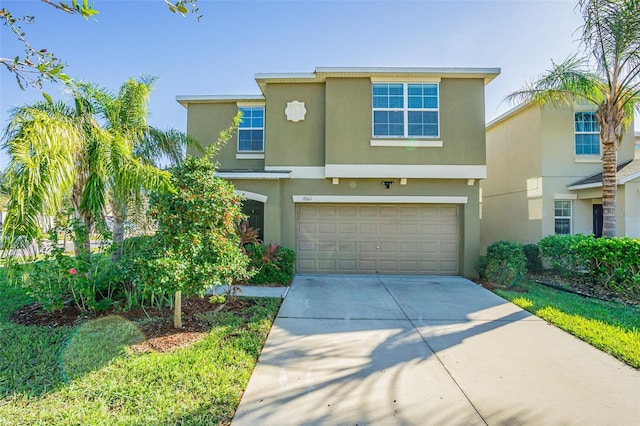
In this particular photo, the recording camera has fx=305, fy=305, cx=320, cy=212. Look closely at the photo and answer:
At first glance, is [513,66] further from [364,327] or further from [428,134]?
[364,327]

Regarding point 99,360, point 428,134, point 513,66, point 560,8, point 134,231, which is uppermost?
point 560,8

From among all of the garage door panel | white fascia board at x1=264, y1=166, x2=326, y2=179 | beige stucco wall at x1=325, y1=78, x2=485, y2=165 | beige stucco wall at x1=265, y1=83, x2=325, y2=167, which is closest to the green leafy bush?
beige stucco wall at x1=325, y1=78, x2=485, y2=165

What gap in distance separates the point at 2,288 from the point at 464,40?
14.7m

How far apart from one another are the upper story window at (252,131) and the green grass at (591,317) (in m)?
9.39

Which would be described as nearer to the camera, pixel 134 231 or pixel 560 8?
pixel 134 231

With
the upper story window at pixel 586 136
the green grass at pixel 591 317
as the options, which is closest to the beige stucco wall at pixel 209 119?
the green grass at pixel 591 317

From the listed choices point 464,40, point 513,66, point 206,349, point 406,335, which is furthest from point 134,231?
point 513,66

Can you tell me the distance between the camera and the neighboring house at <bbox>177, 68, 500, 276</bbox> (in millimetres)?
9930

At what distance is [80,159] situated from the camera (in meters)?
6.29

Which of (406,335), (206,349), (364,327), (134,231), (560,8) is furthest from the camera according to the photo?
(560,8)

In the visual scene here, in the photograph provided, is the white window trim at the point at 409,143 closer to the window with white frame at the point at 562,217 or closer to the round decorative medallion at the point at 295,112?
the round decorative medallion at the point at 295,112

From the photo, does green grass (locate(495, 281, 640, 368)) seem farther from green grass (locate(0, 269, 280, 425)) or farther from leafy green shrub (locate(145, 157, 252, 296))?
leafy green shrub (locate(145, 157, 252, 296))

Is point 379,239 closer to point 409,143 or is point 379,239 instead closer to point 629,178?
point 409,143

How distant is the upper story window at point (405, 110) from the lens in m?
10.0
